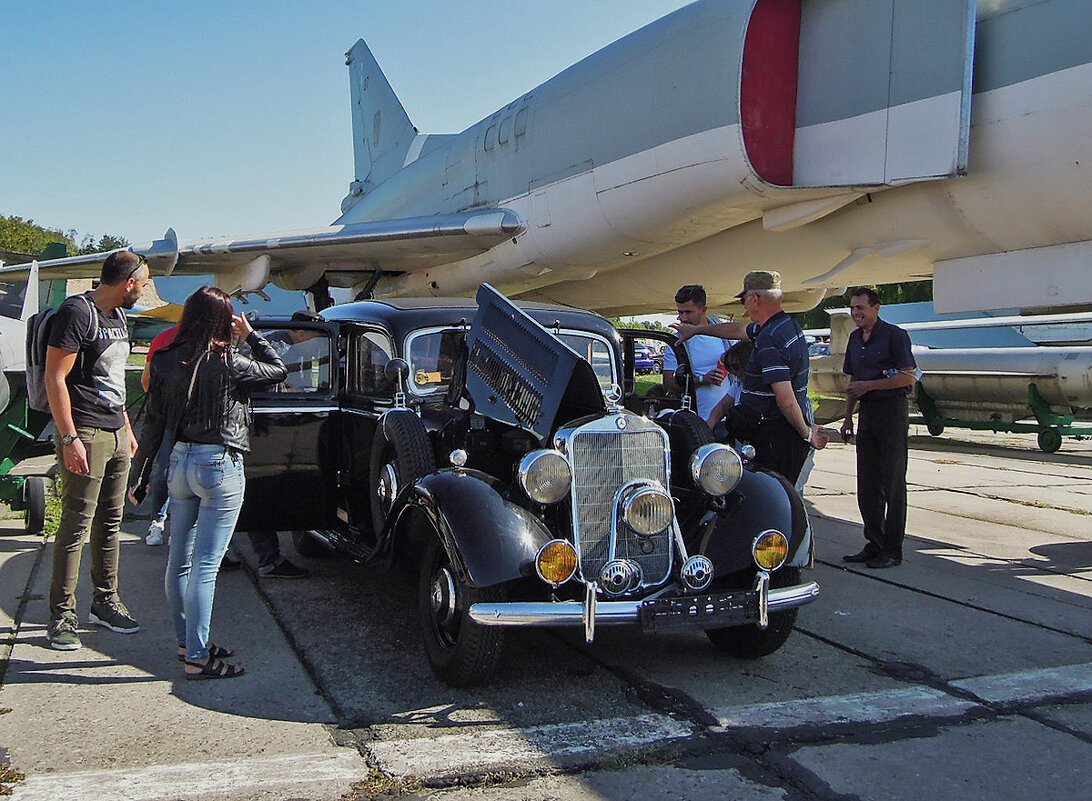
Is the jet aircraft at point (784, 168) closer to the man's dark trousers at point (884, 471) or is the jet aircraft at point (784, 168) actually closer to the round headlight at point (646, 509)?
the man's dark trousers at point (884, 471)

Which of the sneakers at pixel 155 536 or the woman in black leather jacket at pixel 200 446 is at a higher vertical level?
the woman in black leather jacket at pixel 200 446

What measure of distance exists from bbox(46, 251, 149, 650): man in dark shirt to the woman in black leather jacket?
20.2 inches


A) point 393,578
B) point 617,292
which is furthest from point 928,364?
point 393,578

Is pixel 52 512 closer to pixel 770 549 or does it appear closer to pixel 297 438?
pixel 297 438

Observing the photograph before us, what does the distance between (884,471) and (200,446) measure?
13.7 ft

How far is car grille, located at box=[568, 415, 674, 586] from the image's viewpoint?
11.8 ft

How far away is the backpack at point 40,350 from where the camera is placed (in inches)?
159

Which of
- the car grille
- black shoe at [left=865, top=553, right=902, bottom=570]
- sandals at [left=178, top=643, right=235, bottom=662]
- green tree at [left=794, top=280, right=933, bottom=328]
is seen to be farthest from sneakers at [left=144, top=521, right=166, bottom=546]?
green tree at [left=794, top=280, right=933, bottom=328]

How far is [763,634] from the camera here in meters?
3.90

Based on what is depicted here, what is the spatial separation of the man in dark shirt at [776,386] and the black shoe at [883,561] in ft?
3.58

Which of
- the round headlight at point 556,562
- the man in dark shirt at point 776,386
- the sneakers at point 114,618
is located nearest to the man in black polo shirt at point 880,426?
the man in dark shirt at point 776,386

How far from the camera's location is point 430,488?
3744 millimetres

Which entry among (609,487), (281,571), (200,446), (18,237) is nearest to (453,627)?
(609,487)

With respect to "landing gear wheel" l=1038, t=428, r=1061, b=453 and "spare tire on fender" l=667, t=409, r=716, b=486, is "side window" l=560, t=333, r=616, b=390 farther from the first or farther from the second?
"landing gear wheel" l=1038, t=428, r=1061, b=453
